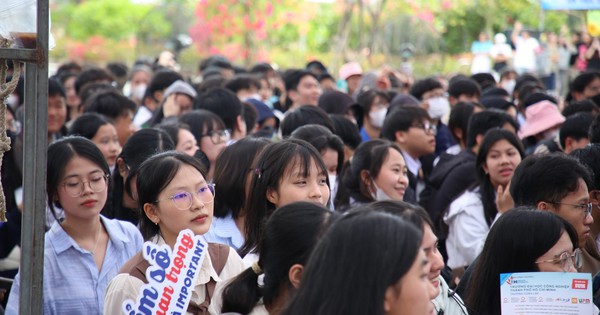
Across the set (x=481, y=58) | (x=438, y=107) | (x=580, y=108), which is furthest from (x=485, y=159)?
(x=481, y=58)

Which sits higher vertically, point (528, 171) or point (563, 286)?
point (528, 171)

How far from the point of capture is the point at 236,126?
7.19 m

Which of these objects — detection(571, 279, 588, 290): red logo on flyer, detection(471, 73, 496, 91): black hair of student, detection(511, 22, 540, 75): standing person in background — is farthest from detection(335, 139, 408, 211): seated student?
detection(511, 22, 540, 75): standing person in background

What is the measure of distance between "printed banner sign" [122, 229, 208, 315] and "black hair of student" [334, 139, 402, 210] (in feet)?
8.24

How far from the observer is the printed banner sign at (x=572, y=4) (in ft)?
31.0

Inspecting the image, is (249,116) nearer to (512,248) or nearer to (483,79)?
(512,248)

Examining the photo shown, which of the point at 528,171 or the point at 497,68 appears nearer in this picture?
the point at 528,171

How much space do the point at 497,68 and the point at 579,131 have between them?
15511 millimetres

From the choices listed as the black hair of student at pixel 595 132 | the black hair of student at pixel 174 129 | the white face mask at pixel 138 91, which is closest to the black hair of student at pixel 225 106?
the black hair of student at pixel 174 129

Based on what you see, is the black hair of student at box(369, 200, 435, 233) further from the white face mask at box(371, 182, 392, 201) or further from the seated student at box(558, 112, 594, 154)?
the seated student at box(558, 112, 594, 154)

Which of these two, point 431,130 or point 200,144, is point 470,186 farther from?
point 200,144

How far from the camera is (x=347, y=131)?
706 cm

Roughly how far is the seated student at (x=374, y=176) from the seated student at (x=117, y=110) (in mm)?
2486

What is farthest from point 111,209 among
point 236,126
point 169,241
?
point 236,126
